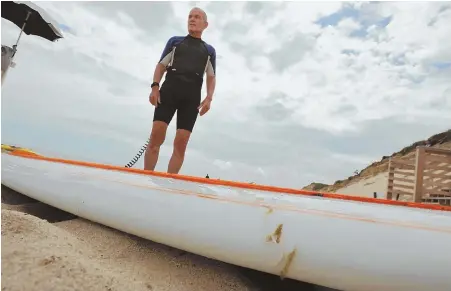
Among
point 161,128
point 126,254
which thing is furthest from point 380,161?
point 126,254

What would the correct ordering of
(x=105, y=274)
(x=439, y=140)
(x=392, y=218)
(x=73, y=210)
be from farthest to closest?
(x=439, y=140), (x=73, y=210), (x=392, y=218), (x=105, y=274)

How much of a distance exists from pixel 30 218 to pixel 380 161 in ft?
61.7

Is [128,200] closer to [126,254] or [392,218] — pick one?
[126,254]

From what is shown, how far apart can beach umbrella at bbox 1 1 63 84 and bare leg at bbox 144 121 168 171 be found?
196cm

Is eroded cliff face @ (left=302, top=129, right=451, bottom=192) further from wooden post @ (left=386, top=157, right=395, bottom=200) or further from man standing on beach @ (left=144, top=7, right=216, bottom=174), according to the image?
man standing on beach @ (left=144, top=7, right=216, bottom=174)

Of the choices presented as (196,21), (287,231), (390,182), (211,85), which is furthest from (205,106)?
(390,182)

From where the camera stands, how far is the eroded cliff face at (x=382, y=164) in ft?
53.2

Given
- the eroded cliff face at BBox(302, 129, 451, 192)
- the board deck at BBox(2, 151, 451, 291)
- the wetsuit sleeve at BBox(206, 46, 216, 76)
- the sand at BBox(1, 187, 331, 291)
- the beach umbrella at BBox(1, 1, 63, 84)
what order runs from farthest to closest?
the eroded cliff face at BBox(302, 129, 451, 192)
the beach umbrella at BBox(1, 1, 63, 84)
the wetsuit sleeve at BBox(206, 46, 216, 76)
the board deck at BBox(2, 151, 451, 291)
the sand at BBox(1, 187, 331, 291)

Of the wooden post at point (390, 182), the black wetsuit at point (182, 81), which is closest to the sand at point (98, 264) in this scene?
the black wetsuit at point (182, 81)

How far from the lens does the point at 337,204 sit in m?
1.70

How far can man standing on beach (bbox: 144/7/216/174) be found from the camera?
10.3 feet

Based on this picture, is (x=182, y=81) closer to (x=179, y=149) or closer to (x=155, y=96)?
(x=155, y=96)

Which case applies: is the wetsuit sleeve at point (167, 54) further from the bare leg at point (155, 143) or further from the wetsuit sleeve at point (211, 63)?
the bare leg at point (155, 143)

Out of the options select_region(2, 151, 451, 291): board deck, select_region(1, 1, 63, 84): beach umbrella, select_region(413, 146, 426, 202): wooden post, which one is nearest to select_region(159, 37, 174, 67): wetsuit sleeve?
select_region(2, 151, 451, 291): board deck
